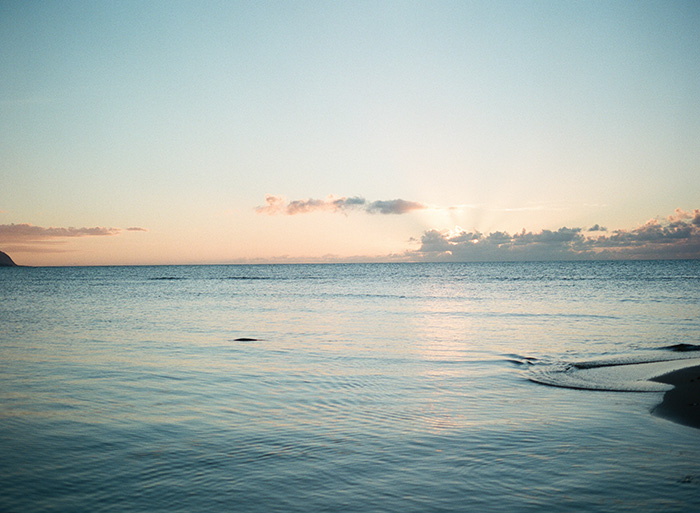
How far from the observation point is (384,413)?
9.34 meters

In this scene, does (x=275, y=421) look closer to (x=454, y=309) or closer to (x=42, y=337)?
(x=42, y=337)

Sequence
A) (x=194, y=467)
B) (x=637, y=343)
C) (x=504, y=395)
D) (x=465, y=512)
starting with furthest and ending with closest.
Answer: (x=637, y=343) → (x=504, y=395) → (x=194, y=467) → (x=465, y=512)

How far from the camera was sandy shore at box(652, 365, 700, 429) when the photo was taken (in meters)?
8.98

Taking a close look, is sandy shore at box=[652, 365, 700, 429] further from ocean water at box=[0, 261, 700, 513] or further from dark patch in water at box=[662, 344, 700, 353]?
dark patch in water at box=[662, 344, 700, 353]

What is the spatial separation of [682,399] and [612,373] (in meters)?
3.05

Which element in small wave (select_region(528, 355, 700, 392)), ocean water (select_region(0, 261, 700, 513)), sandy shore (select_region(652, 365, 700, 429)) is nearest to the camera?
ocean water (select_region(0, 261, 700, 513))

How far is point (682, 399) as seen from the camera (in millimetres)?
10109

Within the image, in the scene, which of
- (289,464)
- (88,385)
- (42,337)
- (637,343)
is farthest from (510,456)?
(42,337)

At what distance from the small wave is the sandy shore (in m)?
0.32

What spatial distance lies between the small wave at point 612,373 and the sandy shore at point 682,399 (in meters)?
0.32

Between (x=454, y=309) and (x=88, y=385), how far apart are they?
25.4 meters

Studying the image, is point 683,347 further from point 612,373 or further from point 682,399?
point 682,399

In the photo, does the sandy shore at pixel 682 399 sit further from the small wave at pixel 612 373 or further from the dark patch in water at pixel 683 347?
the dark patch in water at pixel 683 347

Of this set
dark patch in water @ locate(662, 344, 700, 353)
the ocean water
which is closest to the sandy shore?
the ocean water
